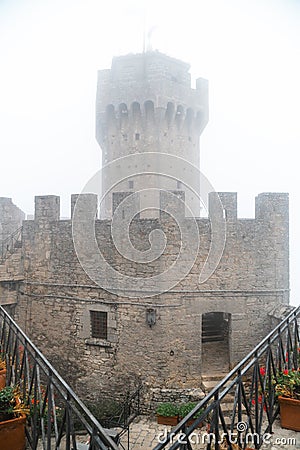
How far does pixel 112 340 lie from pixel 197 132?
11.5 m

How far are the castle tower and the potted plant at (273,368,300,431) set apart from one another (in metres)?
11.8

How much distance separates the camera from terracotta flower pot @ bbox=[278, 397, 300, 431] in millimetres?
4486

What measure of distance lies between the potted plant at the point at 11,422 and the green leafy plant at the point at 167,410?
19.2 feet

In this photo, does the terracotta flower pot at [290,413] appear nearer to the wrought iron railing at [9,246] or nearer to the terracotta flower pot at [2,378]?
the terracotta flower pot at [2,378]

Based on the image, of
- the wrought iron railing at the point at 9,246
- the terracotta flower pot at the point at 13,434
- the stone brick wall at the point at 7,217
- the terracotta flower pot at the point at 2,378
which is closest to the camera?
the terracotta flower pot at the point at 13,434

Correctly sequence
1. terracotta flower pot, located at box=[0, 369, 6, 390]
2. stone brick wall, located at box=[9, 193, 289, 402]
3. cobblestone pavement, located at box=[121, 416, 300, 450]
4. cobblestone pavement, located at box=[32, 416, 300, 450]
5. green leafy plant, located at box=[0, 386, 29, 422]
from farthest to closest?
1. stone brick wall, located at box=[9, 193, 289, 402]
2. cobblestone pavement, located at box=[121, 416, 300, 450]
3. cobblestone pavement, located at box=[32, 416, 300, 450]
4. terracotta flower pot, located at box=[0, 369, 6, 390]
5. green leafy plant, located at box=[0, 386, 29, 422]

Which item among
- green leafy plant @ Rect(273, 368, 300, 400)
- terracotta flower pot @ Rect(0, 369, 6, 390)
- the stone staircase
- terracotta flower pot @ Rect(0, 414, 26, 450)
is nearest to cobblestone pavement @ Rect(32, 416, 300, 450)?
the stone staircase

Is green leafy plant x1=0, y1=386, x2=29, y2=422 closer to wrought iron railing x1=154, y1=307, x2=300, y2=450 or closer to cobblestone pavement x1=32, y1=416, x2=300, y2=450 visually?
wrought iron railing x1=154, y1=307, x2=300, y2=450

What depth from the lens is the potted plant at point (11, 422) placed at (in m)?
4.05

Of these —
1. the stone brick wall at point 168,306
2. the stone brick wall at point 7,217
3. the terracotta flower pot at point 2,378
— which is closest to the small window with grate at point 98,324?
the stone brick wall at point 168,306

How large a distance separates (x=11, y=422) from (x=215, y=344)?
32.4ft

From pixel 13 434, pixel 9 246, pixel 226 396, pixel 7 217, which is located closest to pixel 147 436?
pixel 226 396

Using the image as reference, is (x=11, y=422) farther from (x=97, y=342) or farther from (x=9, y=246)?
(x=9, y=246)

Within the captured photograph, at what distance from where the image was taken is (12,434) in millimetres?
4109
